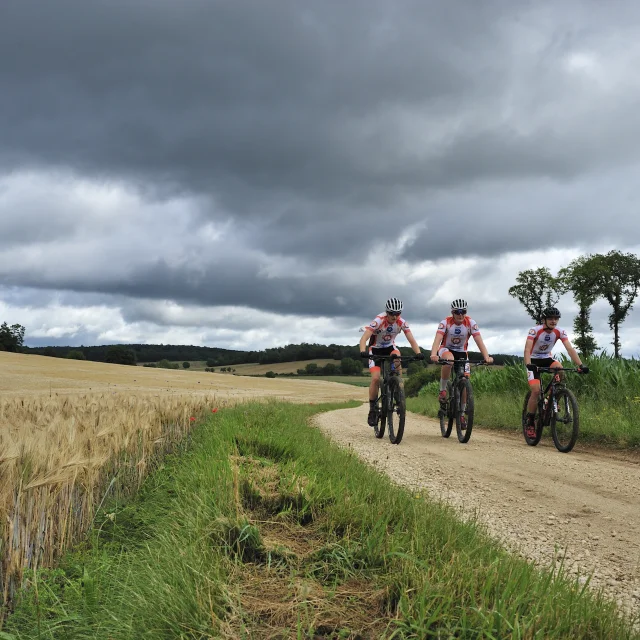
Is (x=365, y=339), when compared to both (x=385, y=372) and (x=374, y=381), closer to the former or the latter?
(x=385, y=372)

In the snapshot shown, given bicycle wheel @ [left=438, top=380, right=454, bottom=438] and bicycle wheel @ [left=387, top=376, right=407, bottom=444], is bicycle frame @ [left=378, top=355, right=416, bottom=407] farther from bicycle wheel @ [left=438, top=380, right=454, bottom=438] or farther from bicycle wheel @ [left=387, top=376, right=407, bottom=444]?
bicycle wheel @ [left=438, top=380, right=454, bottom=438]

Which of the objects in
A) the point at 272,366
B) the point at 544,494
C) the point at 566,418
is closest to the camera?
the point at 544,494

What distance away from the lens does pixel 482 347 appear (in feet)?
39.9

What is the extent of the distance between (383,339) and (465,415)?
2332mm

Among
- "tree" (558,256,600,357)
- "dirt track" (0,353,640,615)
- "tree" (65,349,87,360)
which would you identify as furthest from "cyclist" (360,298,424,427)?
"tree" (65,349,87,360)

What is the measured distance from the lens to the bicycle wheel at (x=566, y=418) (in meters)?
10.3

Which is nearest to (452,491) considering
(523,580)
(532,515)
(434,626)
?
(532,515)

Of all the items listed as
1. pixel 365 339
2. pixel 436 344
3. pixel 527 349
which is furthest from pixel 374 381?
pixel 527 349

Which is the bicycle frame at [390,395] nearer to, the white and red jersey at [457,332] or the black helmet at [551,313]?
the white and red jersey at [457,332]

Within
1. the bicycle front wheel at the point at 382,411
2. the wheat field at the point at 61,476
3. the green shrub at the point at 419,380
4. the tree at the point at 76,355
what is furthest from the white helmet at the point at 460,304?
the tree at the point at 76,355

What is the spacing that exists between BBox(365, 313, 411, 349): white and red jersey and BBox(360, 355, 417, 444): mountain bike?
0.39 meters

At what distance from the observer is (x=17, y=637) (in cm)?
342

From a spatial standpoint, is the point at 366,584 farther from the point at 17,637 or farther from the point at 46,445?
the point at 46,445

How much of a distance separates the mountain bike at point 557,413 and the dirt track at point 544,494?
267mm
